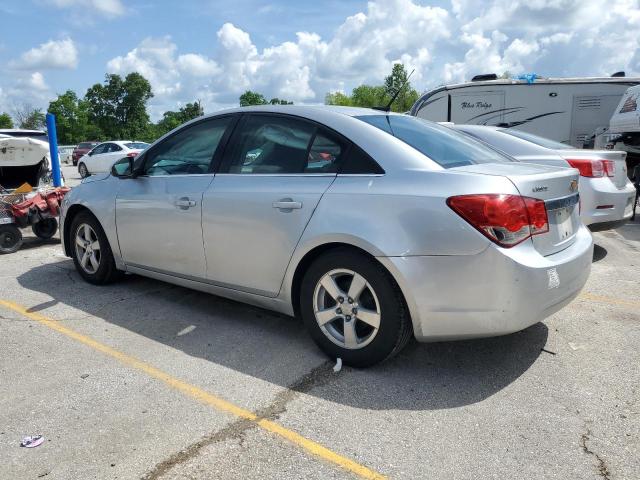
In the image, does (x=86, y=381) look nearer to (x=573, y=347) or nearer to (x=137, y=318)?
(x=137, y=318)

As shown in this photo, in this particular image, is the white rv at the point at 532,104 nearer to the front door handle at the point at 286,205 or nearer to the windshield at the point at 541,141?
the windshield at the point at 541,141

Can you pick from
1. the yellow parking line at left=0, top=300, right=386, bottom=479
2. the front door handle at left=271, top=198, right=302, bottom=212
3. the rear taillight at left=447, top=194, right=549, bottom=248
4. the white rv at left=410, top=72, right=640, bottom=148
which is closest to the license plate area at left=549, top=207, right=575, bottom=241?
the rear taillight at left=447, top=194, right=549, bottom=248

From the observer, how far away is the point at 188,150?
173 inches

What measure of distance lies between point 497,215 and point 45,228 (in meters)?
6.67

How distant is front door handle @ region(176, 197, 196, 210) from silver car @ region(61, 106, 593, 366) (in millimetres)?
19

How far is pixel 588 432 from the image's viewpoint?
2.68m

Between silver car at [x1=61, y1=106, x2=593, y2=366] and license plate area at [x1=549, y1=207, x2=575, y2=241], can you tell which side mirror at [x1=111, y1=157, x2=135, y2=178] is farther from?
license plate area at [x1=549, y1=207, x2=575, y2=241]

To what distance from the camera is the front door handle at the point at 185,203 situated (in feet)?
13.5

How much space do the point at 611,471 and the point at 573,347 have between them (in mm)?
1432

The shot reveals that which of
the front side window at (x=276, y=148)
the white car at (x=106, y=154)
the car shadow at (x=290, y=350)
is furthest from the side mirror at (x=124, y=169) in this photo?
the white car at (x=106, y=154)

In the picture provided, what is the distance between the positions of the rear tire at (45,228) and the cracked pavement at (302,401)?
10.9 feet

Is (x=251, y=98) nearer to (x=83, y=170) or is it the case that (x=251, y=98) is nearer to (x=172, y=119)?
(x=172, y=119)

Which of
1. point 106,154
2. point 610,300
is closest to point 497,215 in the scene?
point 610,300

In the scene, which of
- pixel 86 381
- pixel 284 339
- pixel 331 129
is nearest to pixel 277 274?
pixel 284 339
